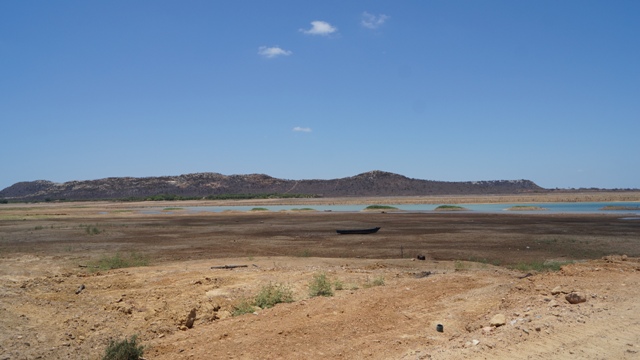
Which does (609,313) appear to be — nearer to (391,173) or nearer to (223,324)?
(223,324)

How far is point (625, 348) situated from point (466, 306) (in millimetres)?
3859

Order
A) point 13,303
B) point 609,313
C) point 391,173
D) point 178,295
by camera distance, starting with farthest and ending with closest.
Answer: point 391,173 < point 178,295 < point 13,303 < point 609,313

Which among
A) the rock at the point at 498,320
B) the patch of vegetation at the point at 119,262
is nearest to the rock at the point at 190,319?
the rock at the point at 498,320

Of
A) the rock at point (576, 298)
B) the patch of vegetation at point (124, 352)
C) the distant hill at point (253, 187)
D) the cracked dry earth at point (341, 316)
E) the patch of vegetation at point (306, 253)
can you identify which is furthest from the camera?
the distant hill at point (253, 187)

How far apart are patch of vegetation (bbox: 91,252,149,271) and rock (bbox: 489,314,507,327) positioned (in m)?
15.0

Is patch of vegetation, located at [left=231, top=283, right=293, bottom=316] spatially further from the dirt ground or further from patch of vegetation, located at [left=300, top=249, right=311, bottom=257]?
patch of vegetation, located at [left=300, top=249, right=311, bottom=257]

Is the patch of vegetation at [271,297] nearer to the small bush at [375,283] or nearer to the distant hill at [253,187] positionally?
the small bush at [375,283]

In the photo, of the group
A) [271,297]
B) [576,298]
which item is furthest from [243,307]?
[576,298]

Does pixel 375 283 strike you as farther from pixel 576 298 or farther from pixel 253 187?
pixel 253 187

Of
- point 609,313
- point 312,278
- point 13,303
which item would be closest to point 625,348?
point 609,313

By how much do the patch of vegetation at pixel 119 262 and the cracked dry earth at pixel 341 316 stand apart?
13.3 feet

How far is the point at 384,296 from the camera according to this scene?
11.7m

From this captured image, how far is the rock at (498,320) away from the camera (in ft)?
29.2

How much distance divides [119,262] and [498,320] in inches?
639
